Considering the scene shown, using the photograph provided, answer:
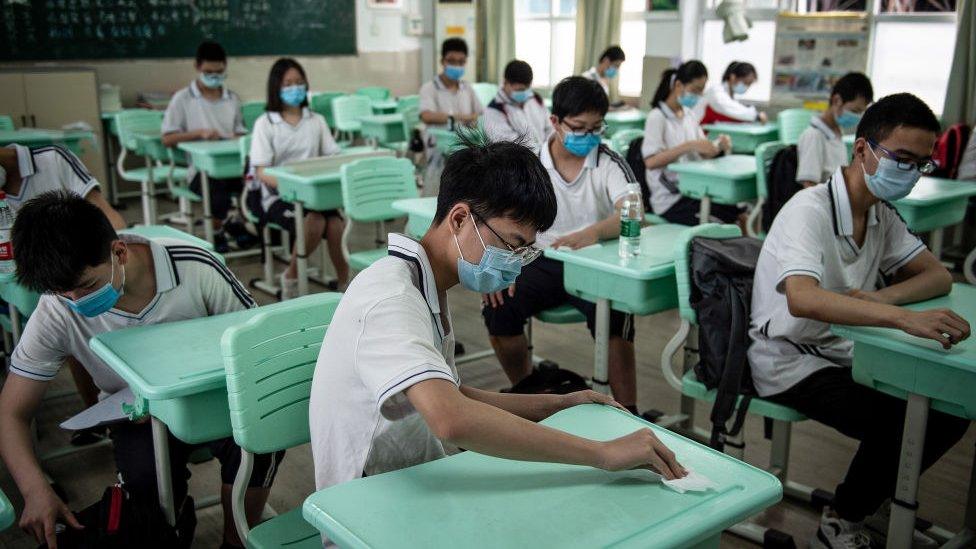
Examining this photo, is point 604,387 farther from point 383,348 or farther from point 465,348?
point 383,348

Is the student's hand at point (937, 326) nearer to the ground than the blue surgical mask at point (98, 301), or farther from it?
nearer to the ground

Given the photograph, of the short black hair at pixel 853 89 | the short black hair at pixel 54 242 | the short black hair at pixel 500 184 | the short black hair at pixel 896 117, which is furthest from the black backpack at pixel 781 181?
the short black hair at pixel 54 242

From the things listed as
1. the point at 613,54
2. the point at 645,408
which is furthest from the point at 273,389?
the point at 613,54

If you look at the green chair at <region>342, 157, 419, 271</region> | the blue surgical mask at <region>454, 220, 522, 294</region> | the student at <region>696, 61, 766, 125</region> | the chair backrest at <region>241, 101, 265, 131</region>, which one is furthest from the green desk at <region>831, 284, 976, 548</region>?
the chair backrest at <region>241, 101, 265, 131</region>

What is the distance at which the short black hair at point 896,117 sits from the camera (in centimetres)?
218

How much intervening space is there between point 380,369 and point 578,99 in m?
2.00

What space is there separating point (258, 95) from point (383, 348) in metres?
7.59

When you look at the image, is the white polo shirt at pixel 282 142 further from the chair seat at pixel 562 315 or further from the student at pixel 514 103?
the chair seat at pixel 562 315

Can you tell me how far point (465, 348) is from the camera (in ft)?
13.0

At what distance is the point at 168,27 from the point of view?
299 inches

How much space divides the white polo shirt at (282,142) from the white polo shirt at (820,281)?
300 cm

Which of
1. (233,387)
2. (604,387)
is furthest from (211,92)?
(233,387)

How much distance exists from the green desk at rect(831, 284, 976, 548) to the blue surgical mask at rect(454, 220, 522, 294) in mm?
966

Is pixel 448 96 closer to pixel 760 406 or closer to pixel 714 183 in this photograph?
pixel 714 183
